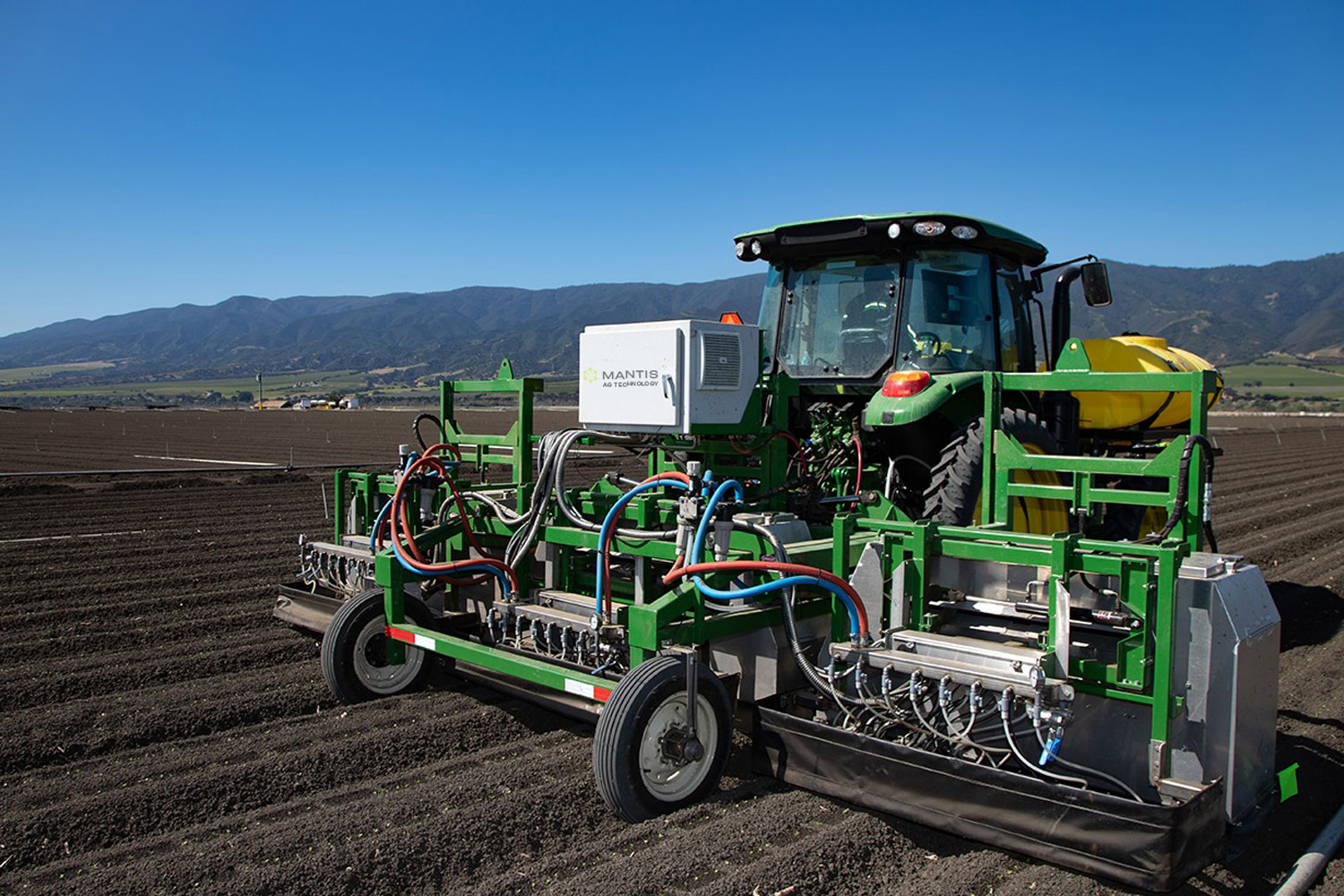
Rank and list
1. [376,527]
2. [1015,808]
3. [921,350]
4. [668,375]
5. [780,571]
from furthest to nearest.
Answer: [921,350] < [376,527] < [668,375] < [780,571] < [1015,808]

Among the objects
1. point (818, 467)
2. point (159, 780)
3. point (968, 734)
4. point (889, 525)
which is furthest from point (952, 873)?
point (159, 780)

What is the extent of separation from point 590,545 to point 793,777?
1.54 meters

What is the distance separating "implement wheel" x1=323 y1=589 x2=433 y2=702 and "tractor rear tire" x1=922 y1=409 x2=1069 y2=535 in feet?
9.19

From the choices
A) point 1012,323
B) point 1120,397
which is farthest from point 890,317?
point 1120,397

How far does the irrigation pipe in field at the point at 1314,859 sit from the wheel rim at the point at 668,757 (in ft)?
6.67

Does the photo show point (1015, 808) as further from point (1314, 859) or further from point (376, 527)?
point (376, 527)

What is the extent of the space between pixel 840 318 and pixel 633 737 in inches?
138

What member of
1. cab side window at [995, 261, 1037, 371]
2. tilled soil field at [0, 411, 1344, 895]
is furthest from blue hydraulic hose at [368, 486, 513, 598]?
cab side window at [995, 261, 1037, 371]

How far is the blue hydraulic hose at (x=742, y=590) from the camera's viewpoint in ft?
13.3

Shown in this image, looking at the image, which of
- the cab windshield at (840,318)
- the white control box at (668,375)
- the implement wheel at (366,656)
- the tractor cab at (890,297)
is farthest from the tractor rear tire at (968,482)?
the implement wheel at (366,656)

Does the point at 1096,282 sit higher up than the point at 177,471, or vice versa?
the point at 1096,282

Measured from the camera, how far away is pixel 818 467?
236 inches

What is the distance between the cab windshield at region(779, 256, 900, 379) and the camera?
6.18 metres

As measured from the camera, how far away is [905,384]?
5.37 meters
